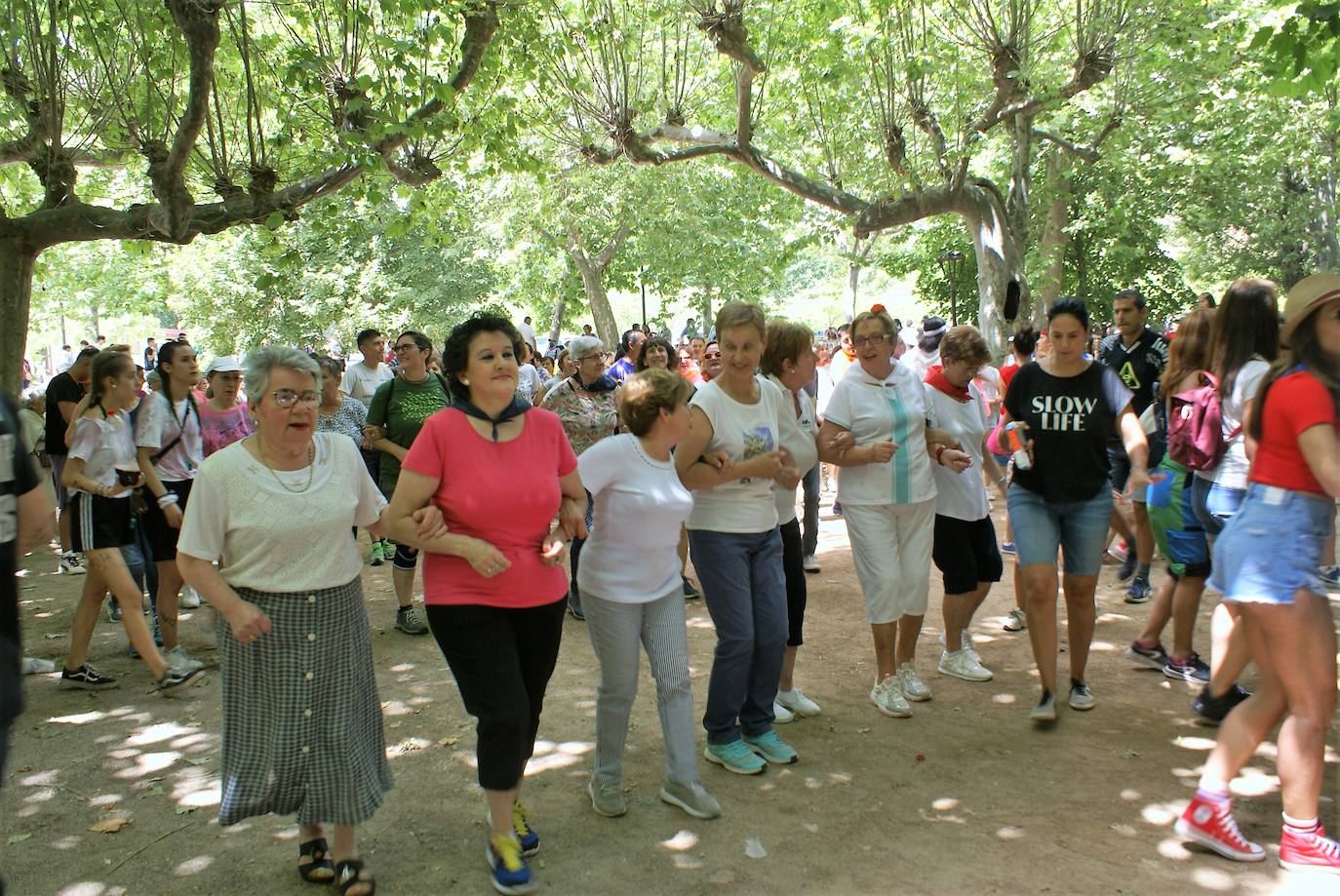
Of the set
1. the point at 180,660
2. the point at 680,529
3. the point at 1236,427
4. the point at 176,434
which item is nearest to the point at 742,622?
the point at 680,529

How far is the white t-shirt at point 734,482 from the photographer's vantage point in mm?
4371

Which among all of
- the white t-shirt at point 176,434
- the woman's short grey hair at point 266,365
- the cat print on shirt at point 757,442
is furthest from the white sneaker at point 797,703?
the white t-shirt at point 176,434

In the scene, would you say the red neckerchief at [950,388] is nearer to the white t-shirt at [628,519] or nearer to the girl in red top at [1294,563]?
the girl in red top at [1294,563]

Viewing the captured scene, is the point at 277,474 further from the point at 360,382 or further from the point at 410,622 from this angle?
the point at 360,382

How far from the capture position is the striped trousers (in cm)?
397

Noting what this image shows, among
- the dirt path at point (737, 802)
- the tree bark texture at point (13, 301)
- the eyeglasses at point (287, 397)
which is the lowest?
the dirt path at point (737, 802)

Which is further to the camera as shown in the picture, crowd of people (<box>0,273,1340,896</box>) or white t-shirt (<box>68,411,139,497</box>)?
white t-shirt (<box>68,411,139,497</box>)

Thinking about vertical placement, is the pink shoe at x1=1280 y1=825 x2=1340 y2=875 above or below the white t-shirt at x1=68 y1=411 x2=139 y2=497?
below

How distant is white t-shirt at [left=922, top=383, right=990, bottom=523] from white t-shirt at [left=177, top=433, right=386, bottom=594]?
10.1 ft

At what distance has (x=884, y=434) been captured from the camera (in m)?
5.07

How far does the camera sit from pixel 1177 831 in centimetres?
375

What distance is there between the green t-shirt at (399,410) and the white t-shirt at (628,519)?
3.17 meters

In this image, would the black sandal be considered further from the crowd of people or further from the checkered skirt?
the checkered skirt

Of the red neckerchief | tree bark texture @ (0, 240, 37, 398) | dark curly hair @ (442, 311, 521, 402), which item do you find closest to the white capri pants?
the red neckerchief
